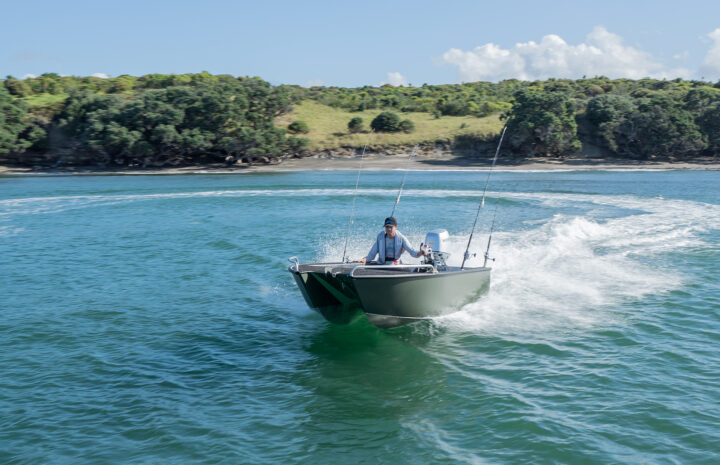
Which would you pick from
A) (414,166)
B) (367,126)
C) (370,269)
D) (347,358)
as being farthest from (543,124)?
(347,358)

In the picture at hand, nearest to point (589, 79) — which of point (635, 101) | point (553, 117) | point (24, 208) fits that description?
point (635, 101)

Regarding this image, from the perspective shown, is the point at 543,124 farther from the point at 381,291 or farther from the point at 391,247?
the point at 381,291

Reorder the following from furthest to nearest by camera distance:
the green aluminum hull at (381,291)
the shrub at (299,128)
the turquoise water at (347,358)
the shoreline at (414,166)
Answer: the shrub at (299,128), the shoreline at (414,166), the green aluminum hull at (381,291), the turquoise water at (347,358)

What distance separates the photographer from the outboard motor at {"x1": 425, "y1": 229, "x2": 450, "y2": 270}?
A: 1091 cm

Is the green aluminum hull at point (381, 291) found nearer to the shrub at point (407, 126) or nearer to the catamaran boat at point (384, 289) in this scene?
the catamaran boat at point (384, 289)

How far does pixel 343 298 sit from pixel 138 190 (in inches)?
1328

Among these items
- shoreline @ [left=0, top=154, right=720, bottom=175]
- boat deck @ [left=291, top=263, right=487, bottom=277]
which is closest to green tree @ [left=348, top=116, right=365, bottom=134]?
shoreline @ [left=0, top=154, right=720, bottom=175]

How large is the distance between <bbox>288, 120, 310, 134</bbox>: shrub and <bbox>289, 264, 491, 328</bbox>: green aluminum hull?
52440 millimetres

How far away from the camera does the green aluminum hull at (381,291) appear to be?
9.66m

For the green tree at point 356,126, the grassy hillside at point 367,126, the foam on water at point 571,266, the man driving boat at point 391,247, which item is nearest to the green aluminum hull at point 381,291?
the man driving boat at point 391,247

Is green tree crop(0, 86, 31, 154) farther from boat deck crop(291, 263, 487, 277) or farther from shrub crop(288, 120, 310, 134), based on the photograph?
boat deck crop(291, 263, 487, 277)

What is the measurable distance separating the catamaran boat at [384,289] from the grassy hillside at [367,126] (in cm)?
4907

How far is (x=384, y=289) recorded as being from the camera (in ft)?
31.7

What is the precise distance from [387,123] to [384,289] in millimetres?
53452
